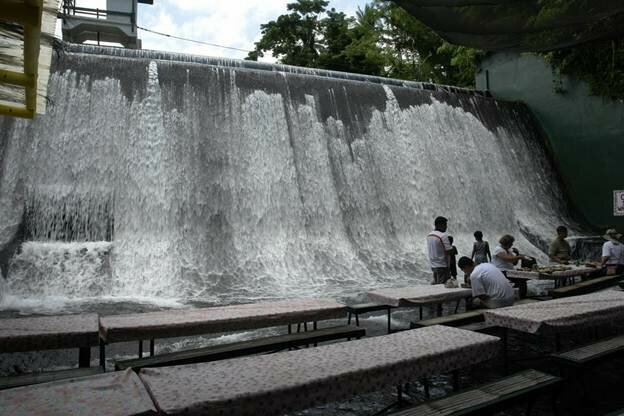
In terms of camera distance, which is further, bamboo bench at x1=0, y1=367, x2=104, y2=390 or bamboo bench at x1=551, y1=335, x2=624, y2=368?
bamboo bench at x1=551, y1=335, x2=624, y2=368

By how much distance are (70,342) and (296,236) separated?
751cm

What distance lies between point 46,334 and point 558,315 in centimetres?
346

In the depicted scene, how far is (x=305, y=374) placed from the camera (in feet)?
7.52

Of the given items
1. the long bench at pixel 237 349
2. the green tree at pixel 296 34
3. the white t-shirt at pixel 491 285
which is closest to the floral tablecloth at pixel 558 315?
the white t-shirt at pixel 491 285

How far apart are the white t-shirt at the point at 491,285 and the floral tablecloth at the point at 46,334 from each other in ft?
11.4

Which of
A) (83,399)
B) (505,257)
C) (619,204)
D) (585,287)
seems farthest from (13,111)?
(619,204)

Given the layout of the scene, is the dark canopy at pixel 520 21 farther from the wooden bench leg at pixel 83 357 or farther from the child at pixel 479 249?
the child at pixel 479 249

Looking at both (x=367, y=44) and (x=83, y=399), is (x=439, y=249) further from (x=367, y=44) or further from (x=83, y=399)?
(x=367, y=44)

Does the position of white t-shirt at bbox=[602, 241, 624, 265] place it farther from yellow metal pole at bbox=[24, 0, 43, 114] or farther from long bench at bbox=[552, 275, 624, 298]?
yellow metal pole at bbox=[24, 0, 43, 114]

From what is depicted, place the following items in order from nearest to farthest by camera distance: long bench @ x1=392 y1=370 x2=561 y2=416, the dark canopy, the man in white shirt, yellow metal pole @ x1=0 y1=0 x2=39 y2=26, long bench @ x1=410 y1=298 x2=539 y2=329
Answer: yellow metal pole @ x1=0 y1=0 x2=39 y2=26
long bench @ x1=392 y1=370 x2=561 y2=416
the dark canopy
long bench @ x1=410 y1=298 x2=539 y2=329
the man in white shirt

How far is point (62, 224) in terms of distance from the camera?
8.89 meters

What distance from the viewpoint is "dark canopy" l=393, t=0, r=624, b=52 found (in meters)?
3.51

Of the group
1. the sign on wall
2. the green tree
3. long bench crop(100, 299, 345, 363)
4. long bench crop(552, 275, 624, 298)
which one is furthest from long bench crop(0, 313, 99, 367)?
the green tree

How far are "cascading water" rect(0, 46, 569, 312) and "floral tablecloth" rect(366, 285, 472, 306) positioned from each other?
3.42 m
